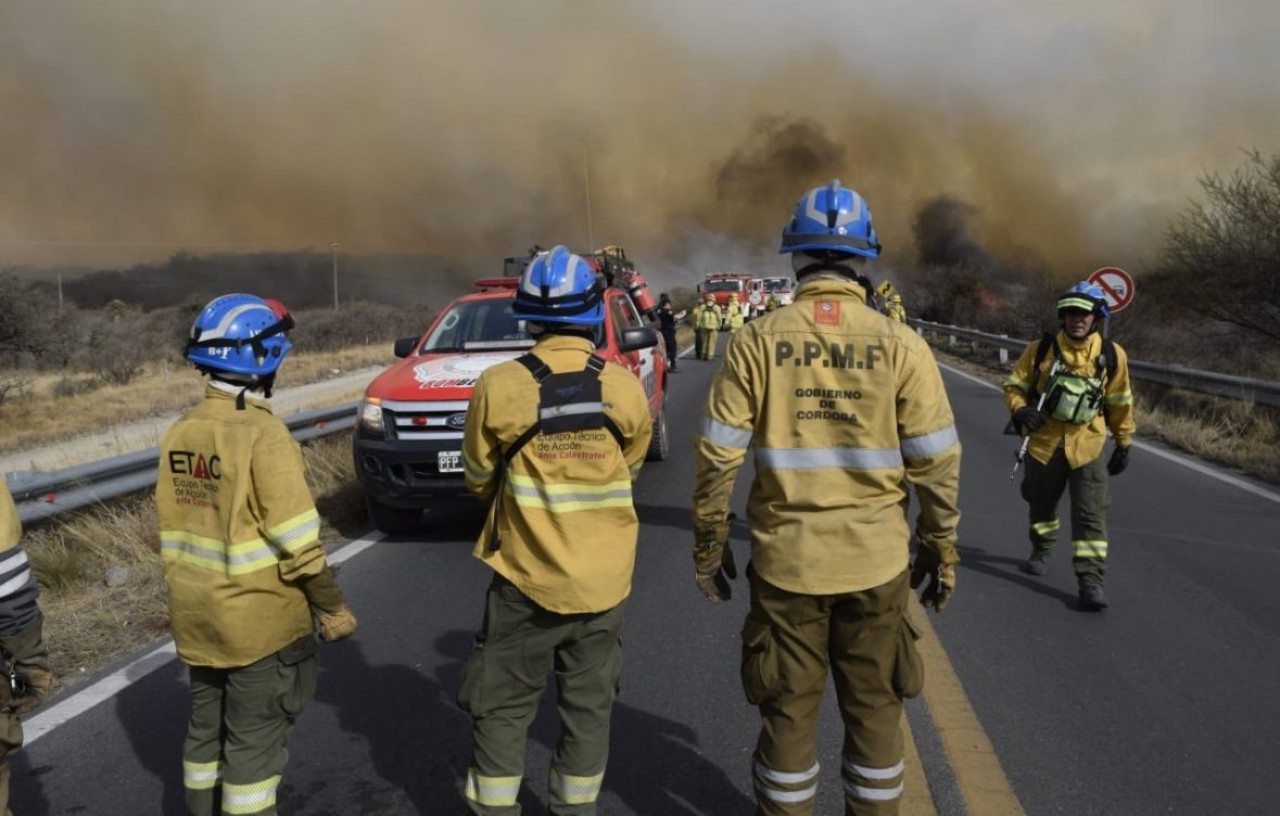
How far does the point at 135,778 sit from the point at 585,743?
5.65ft

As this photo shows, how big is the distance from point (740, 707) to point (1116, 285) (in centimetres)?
1035

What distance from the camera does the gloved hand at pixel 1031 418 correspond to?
5.32 m

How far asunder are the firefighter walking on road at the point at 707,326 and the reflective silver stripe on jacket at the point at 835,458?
64.0 ft

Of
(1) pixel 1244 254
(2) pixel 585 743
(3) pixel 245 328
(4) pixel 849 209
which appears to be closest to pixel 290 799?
(2) pixel 585 743

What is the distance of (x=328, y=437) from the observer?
952 cm

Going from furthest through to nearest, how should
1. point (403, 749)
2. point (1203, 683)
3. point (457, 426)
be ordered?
point (457, 426) → point (1203, 683) → point (403, 749)

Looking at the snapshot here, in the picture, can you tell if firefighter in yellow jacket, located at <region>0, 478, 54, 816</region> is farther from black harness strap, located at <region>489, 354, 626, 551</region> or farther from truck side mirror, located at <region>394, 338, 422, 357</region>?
truck side mirror, located at <region>394, 338, 422, 357</region>

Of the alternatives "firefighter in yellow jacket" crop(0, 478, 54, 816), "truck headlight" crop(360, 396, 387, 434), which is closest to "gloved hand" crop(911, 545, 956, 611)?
"firefighter in yellow jacket" crop(0, 478, 54, 816)

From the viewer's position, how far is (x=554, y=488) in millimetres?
2689

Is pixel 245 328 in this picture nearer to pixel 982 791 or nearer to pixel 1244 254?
pixel 982 791

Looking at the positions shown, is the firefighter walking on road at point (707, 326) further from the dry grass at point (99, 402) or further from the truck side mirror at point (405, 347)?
the truck side mirror at point (405, 347)

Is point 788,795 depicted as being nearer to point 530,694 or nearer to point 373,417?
point 530,694

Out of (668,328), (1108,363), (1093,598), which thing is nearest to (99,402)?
(668,328)

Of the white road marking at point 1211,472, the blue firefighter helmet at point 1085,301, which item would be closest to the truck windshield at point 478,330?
the blue firefighter helmet at point 1085,301
